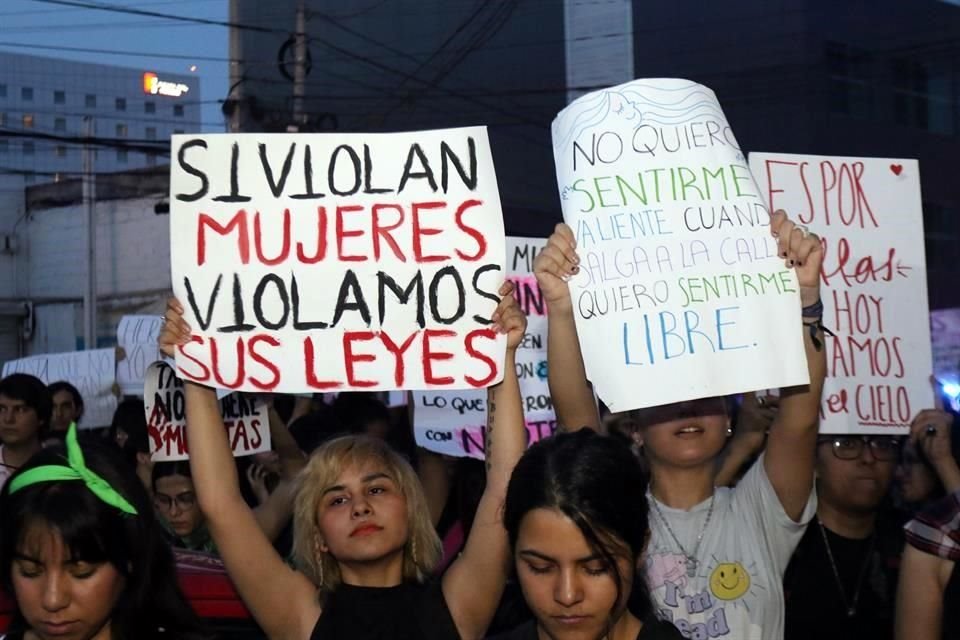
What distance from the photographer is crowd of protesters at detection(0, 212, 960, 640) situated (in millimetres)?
2654

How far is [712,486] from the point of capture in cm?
366

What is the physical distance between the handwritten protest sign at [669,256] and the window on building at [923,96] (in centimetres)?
2272

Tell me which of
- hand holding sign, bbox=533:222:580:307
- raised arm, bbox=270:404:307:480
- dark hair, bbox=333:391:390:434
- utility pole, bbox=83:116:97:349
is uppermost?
utility pole, bbox=83:116:97:349

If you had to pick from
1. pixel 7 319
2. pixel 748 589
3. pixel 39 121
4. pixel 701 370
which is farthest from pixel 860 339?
pixel 39 121

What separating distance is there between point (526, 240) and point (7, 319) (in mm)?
26522

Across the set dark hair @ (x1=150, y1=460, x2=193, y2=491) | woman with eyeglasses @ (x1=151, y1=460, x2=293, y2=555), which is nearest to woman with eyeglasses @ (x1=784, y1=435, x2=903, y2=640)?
woman with eyeglasses @ (x1=151, y1=460, x2=293, y2=555)

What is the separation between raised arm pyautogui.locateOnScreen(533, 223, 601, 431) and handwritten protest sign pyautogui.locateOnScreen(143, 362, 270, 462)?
2.15m

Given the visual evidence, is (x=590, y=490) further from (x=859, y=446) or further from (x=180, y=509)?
(x=180, y=509)

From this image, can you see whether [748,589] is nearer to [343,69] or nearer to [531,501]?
[531,501]

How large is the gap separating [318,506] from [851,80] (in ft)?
74.0

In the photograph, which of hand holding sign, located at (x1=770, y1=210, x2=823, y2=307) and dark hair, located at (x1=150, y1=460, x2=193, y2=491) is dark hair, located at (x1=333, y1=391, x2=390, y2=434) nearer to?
dark hair, located at (x1=150, y1=460, x2=193, y2=491)

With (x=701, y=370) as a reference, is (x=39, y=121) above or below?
above

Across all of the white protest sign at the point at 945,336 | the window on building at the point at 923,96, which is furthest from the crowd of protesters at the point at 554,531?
the window on building at the point at 923,96

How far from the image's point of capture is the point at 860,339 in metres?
4.51
